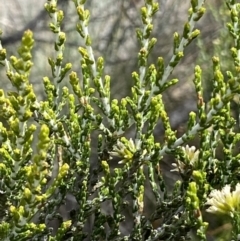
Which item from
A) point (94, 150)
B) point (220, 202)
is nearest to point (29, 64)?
point (220, 202)

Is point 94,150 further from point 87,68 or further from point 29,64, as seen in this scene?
point 29,64

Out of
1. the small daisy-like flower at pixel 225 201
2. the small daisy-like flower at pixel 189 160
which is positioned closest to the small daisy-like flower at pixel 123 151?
the small daisy-like flower at pixel 189 160

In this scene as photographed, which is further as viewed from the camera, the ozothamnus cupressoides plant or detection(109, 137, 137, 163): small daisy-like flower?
detection(109, 137, 137, 163): small daisy-like flower

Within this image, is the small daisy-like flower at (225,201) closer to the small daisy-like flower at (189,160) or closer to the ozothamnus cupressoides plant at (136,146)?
the ozothamnus cupressoides plant at (136,146)

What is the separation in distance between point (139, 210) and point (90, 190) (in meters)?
0.20

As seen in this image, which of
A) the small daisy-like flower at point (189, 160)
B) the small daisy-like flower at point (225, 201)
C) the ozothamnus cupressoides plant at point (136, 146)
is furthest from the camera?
the small daisy-like flower at point (189, 160)

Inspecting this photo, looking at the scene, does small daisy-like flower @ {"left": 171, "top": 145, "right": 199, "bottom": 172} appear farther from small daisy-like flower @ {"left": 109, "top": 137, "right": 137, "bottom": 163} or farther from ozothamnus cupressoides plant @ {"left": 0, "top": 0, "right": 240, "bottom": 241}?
small daisy-like flower @ {"left": 109, "top": 137, "right": 137, "bottom": 163}

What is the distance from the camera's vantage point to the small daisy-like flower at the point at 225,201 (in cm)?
140

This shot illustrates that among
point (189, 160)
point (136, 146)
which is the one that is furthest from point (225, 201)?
point (136, 146)

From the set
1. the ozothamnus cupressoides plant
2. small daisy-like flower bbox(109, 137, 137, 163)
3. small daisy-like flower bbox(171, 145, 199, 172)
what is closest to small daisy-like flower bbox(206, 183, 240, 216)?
the ozothamnus cupressoides plant

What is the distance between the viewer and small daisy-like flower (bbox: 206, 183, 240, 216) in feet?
4.59

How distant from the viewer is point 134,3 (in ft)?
8.11

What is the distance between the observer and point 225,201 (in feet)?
4.63

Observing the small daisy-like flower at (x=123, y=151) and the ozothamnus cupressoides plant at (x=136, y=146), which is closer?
the ozothamnus cupressoides plant at (x=136, y=146)
